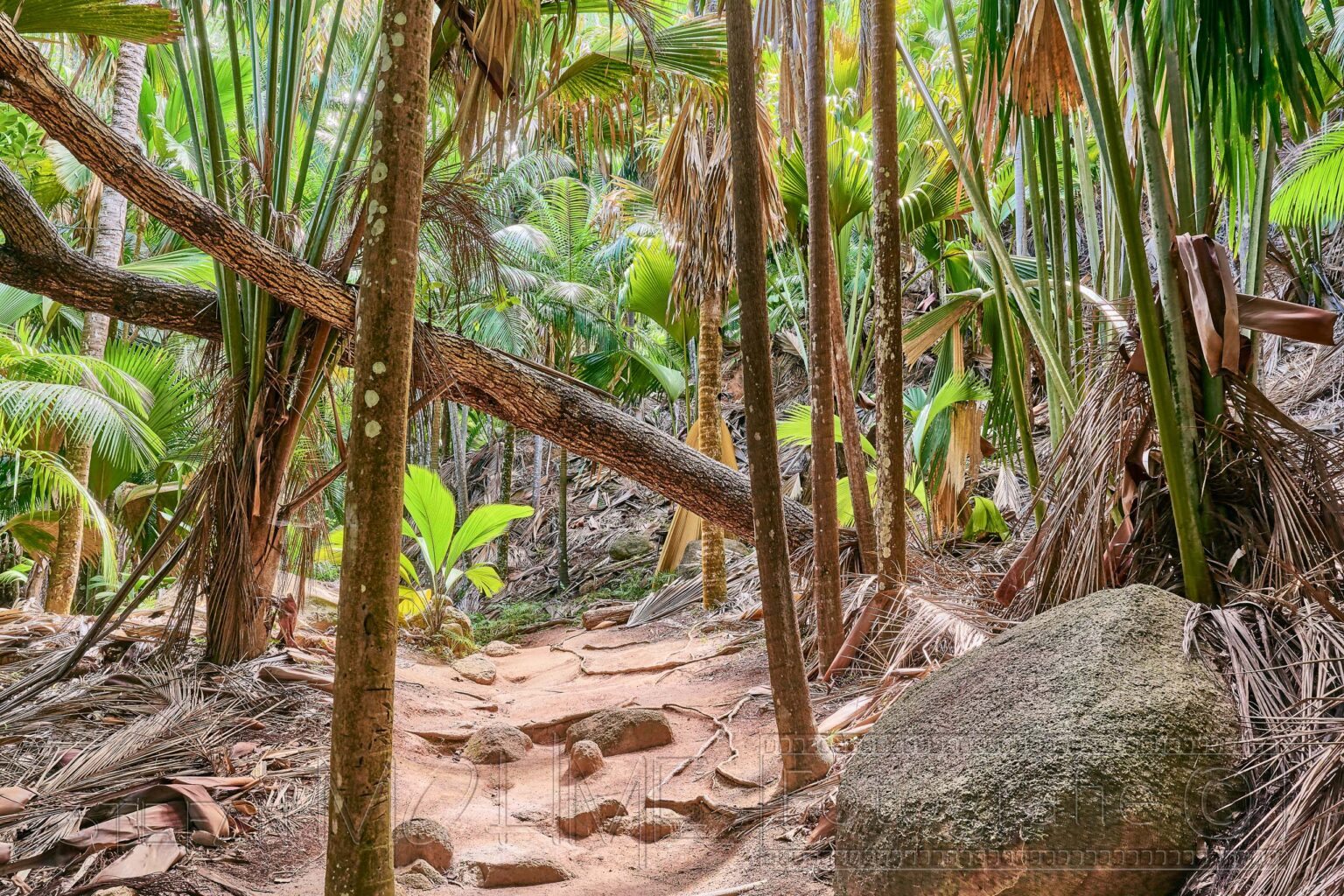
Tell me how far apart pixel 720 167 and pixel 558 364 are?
1004cm

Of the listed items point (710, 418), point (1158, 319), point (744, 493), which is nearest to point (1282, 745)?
point (1158, 319)

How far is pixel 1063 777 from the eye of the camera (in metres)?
1.69

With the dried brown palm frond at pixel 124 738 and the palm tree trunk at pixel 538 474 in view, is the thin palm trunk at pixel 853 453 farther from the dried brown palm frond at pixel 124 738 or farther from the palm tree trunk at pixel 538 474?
the palm tree trunk at pixel 538 474

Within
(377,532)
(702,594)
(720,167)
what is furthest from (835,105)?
(377,532)

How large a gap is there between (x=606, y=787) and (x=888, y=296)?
250 centimetres

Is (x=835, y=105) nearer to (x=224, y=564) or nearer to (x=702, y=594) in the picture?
(x=702, y=594)

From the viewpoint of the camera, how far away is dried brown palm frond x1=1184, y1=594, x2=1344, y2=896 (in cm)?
145

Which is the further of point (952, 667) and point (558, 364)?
→ point (558, 364)

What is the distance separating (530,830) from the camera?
10.3ft

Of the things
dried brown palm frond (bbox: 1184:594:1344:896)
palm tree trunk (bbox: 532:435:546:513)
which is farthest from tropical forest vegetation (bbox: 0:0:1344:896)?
palm tree trunk (bbox: 532:435:546:513)

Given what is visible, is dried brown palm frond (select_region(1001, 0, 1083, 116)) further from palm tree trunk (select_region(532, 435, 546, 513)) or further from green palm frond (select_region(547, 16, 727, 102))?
palm tree trunk (select_region(532, 435, 546, 513))

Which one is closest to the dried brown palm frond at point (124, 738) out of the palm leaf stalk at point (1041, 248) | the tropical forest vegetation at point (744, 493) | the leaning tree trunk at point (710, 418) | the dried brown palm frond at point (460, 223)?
the tropical forest vegetation at point (744, 493)

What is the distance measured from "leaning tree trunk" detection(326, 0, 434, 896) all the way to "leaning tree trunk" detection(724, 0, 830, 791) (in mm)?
1052

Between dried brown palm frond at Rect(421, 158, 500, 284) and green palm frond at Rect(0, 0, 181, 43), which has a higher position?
green palm frond at Rect(0, 0, 181, 43)
